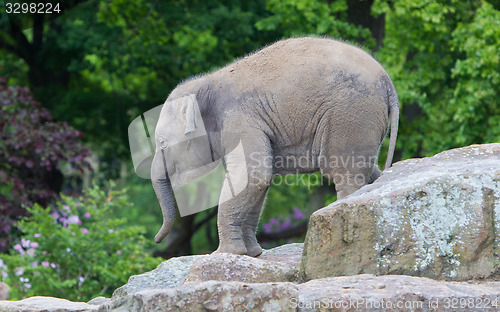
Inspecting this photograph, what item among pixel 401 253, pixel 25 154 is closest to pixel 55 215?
pixel 25 154

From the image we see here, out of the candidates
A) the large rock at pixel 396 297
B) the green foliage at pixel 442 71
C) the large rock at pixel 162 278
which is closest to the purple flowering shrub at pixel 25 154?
the large rock at pixel 162 278

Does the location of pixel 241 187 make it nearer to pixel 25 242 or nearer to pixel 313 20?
pixel 25 242

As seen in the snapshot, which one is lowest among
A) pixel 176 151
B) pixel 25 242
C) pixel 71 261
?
pixel 71 261

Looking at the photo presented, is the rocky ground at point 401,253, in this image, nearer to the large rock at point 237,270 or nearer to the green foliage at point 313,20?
the large rock at point 237,270

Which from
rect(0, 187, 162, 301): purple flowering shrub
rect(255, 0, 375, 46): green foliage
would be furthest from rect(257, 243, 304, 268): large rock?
rect(255, 0, 375, 46): green foliage

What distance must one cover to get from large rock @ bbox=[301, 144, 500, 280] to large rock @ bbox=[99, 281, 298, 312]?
0.76 meters

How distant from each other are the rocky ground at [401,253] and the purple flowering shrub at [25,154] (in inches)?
221

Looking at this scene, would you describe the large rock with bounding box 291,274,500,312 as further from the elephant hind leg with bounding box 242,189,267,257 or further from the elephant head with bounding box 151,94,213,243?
the elephant head with bounding box 151,94,213,243

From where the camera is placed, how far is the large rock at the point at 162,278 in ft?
19.4

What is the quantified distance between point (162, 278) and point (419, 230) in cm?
226

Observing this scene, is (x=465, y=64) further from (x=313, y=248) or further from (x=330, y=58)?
(x=313, y=248)

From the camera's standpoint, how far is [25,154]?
10.8 m

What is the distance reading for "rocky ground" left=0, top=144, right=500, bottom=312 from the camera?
4277 mm

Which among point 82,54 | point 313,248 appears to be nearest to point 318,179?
point 82,54
